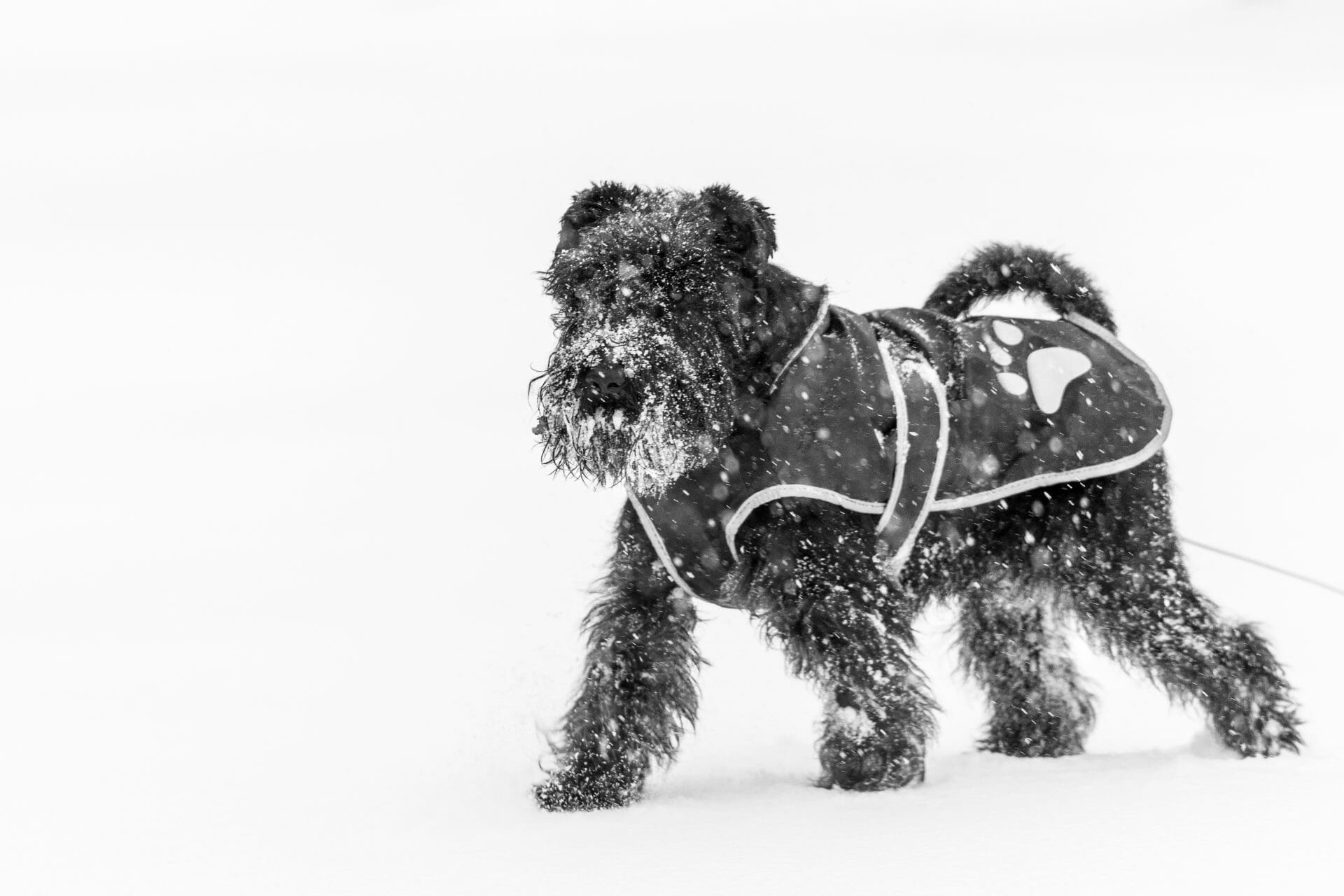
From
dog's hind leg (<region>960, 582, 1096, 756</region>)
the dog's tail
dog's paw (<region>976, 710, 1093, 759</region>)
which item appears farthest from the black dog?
dog's paw (<region>976, 710, 1093, 759</region>)

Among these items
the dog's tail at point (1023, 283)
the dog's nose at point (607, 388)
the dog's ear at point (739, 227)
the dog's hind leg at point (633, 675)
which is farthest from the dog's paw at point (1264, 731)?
the dog's nose at point (607, 388)

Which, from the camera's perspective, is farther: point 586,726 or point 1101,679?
point 1101,679

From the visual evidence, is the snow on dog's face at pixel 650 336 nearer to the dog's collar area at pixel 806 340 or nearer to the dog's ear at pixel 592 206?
the dog's ear at pixel 592 206

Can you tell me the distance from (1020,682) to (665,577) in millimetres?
1843

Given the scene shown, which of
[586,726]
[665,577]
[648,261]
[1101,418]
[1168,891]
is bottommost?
[1168,891]

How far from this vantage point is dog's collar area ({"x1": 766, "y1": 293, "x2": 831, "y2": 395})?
409cm

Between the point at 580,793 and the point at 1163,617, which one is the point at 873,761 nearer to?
the point at 580,793

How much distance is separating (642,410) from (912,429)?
1.04 meters

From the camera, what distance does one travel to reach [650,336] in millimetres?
3818

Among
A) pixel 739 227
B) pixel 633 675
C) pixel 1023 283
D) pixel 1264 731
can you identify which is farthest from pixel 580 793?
pixel 1023 283

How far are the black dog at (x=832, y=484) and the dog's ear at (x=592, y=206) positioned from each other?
1cm

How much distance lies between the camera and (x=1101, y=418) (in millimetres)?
4520

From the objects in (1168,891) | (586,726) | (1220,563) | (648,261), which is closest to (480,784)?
(586,726)

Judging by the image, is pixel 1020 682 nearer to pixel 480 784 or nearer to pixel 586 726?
pixel 586 726
